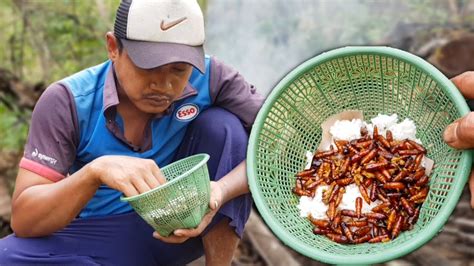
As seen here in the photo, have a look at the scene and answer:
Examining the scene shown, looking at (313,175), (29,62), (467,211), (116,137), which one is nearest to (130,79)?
(116,137)

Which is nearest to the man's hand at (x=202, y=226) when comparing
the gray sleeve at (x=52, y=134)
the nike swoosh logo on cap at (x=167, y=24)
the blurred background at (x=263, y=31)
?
the gray sleeve at (x=52, y=134)

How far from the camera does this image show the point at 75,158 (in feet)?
9.18

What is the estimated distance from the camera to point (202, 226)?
2582 mm

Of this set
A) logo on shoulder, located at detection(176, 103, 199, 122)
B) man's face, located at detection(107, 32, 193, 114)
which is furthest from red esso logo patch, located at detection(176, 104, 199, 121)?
man's face, located at detection(107, 32, 193, 114)

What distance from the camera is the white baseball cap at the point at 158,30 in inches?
101

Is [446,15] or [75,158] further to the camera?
[446,15]

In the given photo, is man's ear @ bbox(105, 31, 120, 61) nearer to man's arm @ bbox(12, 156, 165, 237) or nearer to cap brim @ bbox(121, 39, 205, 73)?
cap brim @ bbox(121, 39, 205, 73)

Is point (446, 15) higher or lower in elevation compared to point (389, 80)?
higher

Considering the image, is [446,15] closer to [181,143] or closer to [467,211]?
[467,211]

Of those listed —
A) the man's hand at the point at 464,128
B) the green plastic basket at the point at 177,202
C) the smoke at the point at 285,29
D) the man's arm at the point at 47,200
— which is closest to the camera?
the man's hand at the point at 464,128

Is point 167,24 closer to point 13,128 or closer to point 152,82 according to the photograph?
point 152,82

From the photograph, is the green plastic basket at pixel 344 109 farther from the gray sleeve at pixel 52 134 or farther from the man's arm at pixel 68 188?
the gray sleeve at pixel 52 134

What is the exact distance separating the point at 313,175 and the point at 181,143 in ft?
2.06

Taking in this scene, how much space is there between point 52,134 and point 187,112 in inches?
21.4
